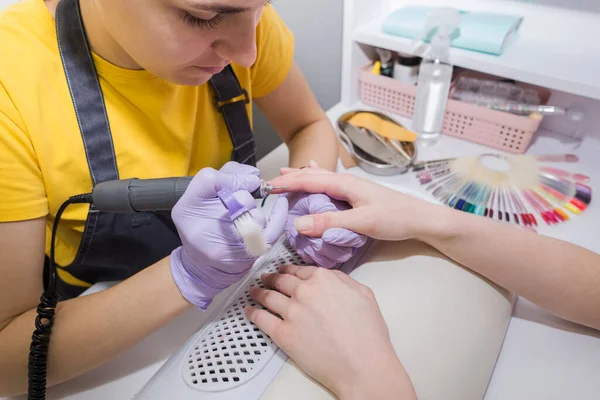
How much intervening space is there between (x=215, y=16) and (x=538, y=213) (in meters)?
0.78

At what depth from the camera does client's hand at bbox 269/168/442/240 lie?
69 cm

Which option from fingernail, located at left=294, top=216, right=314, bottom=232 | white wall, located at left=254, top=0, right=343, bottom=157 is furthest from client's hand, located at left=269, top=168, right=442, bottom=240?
white wall, located at left=254, top=0, right=343, bottom=157

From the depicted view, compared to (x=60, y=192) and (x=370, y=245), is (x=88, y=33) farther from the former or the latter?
(x=370, y=245)

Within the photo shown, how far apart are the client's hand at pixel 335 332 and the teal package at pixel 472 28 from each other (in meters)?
0.76

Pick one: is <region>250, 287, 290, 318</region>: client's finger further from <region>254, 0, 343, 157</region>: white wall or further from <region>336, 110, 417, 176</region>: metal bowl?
<region>254, 0, 343, 157</region>: white wall

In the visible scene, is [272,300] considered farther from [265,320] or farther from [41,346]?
[41,346]

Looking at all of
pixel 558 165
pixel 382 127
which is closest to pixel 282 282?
pixel 382 127

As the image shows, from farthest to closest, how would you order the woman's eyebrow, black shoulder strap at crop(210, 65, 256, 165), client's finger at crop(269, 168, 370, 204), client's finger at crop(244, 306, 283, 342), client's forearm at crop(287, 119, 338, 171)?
client's forearm at crop(287, 119, 338, 171), black shoulder strap at crop(210, 65, 256, 165), client's finger at crop(269, 168, 370, 204), client's finger at crop(244, 306, 283, 342), the woman's eyebrow

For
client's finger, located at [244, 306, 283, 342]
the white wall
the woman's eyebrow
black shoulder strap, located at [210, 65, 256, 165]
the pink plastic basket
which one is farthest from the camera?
the white wall

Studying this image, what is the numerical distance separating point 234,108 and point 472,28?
67 cm

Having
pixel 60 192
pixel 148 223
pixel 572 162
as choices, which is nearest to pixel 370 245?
pixel 148 223

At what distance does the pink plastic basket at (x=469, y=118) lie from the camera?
1.08 meters

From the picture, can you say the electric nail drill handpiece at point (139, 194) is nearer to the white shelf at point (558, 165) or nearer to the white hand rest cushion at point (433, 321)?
the white hand rest cushion at point (433, 321)

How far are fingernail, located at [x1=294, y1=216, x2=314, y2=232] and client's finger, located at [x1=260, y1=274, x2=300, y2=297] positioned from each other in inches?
3.0
